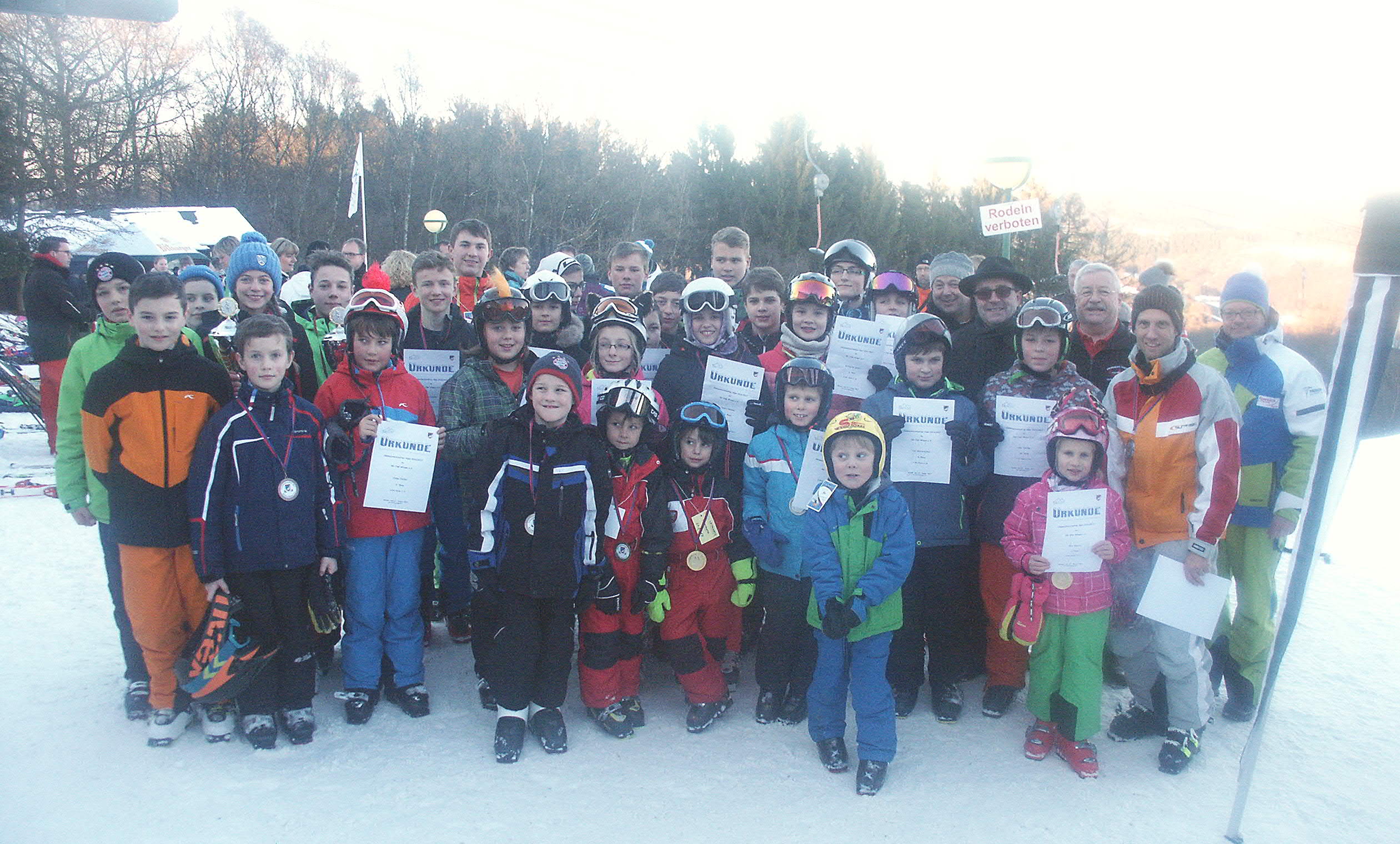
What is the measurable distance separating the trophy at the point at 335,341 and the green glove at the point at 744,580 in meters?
2.40

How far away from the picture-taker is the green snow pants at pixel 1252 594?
13.7 feet

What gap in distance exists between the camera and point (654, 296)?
5566mm

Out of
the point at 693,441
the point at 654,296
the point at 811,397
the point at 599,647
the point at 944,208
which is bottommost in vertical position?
the point at 599,647

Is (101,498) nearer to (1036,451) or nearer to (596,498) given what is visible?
(596,498)

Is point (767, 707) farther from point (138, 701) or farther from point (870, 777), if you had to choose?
point (138, 701)

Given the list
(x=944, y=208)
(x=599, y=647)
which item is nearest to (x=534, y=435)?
(x=599, y=647)

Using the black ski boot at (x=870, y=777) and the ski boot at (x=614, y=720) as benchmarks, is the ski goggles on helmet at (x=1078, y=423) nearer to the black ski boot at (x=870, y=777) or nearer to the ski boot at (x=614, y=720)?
the black ski boot at (x=870, y=777)

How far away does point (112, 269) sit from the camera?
423 cm

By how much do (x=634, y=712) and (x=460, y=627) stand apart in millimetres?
1514

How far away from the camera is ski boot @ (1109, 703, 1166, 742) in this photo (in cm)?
406

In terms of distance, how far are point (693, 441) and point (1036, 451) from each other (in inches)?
70.6

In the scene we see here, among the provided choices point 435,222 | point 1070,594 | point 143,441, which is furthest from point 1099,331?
point 435,222

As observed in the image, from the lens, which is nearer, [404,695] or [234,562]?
Result: [234,562]

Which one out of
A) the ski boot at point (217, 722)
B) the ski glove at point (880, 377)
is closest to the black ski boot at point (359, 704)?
the ski boot at point (217, 722)
